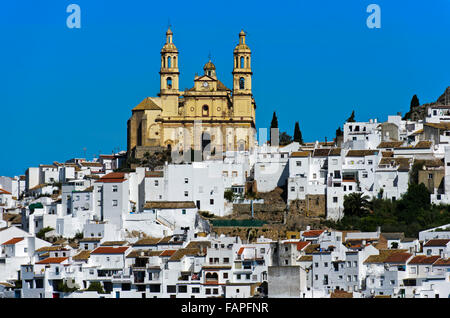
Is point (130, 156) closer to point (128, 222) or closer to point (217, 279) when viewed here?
point (128, 222)

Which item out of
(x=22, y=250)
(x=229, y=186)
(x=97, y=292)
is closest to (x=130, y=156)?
(x=229, y=186)

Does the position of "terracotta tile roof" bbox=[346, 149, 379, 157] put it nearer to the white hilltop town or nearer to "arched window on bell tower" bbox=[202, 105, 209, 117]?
the white hilltop town

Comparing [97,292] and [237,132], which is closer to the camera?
[97,292]

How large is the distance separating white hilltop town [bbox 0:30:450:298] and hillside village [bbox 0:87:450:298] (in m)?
0.06

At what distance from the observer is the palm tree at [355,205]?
58.5 metres

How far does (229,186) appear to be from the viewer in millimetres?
62656

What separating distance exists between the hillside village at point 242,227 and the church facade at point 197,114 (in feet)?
8.61

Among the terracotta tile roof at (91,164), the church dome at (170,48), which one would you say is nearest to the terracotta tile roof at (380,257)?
the church dome at (170,48)

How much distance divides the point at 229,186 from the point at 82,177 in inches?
430

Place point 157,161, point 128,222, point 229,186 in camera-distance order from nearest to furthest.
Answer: point 128,222
point 229,186
point 157,161

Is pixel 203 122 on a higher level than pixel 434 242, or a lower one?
higher

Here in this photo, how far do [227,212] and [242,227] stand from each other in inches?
98.9

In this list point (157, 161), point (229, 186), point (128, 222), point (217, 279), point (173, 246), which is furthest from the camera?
point (157, 161)

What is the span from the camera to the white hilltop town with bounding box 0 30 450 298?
4891 centimetres
